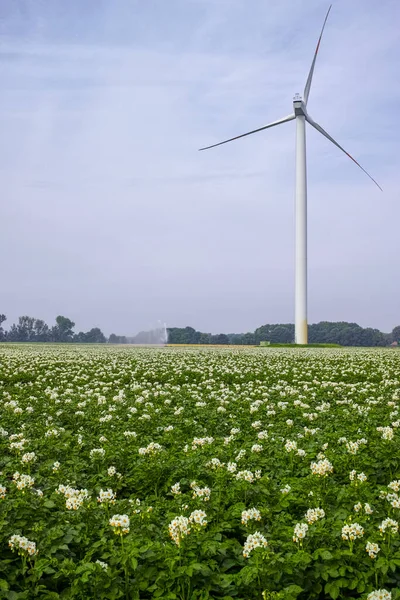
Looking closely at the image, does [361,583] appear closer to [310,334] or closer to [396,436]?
[396,436]

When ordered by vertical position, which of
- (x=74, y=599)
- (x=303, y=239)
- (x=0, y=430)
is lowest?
(x=74, y=599)

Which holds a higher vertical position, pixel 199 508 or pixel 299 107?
pixel 299 107

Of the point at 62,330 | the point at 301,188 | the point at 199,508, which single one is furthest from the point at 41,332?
the point at 199,508

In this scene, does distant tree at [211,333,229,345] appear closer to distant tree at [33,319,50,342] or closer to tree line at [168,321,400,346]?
tree line at [168,321,400,346]

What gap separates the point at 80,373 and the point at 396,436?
13839 millimetres

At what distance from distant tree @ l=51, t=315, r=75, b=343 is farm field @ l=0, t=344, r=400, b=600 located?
486 ft

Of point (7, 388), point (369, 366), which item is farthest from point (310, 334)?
point (7, 388)

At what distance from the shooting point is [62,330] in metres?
160

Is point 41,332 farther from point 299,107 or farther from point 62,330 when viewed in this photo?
point 299,107

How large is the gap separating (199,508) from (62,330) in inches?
6318

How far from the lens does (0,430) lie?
30.9 feet

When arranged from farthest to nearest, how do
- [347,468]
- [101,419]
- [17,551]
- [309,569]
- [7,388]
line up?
[7,388] < [101,419] < [347,468] < [17,551] < [309,569]

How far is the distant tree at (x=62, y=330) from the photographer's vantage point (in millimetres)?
154875

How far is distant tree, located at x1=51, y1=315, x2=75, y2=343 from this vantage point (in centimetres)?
15488
